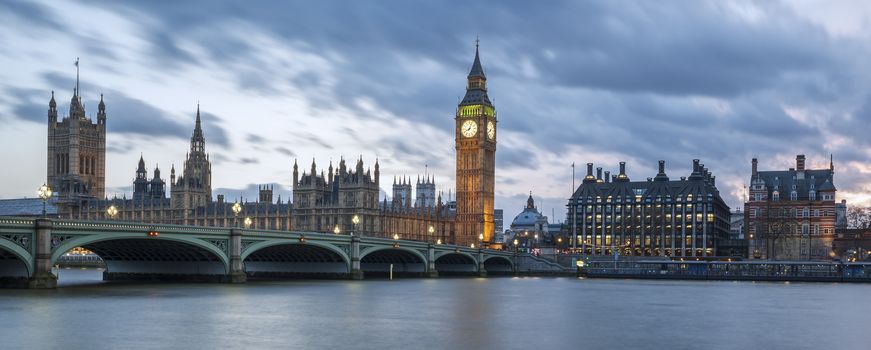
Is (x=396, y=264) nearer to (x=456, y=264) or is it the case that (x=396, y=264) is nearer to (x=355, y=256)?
(x=456, y=264)

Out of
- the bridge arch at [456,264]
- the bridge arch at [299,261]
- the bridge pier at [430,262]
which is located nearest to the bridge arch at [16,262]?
the bridge arch at [299,261]

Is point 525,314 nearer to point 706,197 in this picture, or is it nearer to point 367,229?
point 367,229

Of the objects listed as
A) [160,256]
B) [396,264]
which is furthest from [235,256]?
[396,264]

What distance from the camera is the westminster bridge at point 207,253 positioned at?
68.7 metres

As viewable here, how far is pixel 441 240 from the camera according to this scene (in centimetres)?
19788

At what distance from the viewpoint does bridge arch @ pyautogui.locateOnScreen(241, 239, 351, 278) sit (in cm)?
10525

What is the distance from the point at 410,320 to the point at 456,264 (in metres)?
93.4

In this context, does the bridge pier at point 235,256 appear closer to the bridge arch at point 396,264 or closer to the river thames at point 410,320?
the river thames at point 410,320

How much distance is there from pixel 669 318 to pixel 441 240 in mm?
138645

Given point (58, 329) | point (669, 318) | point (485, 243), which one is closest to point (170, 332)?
point (58, 329)

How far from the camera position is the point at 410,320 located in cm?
5628

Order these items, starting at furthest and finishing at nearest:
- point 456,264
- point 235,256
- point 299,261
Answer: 1. point 456,264
2. point 299,261
3. point 235,256

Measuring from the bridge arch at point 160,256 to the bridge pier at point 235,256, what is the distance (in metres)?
0.57

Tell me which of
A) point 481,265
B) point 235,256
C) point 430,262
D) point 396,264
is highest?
point 235,256
